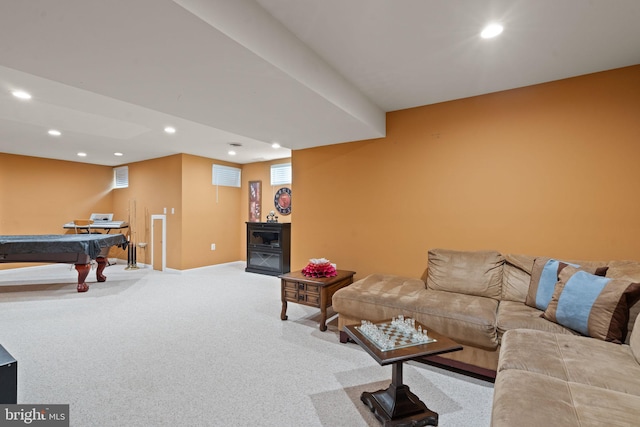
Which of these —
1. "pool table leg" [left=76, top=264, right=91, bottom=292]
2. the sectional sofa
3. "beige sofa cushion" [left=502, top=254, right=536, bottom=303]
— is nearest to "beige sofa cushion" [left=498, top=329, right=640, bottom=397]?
the sectional sofa

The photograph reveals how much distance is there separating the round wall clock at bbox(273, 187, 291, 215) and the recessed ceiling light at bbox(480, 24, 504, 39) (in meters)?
4.54

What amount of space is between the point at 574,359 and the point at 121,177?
8580 millimetres

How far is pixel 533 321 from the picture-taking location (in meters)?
2.06

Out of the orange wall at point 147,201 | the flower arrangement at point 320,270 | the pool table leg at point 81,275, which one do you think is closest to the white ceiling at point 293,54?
A: the flower arrangement at point 320,270

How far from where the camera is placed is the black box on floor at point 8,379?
140 cm

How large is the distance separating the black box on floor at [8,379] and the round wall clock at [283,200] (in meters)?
4.83

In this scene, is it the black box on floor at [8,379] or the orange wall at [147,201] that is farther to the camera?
the orange wall at [147,201]

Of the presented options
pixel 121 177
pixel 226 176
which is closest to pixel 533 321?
pixel 226 176

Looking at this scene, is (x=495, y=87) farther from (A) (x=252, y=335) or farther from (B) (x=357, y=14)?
(A) (x=252, y=335)

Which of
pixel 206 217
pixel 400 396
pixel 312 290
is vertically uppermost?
pixel 206 217

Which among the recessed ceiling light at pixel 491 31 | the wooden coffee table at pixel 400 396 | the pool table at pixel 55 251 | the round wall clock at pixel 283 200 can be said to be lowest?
the wooden coffee table at pixel 400 396

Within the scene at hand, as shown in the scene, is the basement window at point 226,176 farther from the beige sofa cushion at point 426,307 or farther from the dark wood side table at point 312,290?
the beige sofa cushion at point 426,307

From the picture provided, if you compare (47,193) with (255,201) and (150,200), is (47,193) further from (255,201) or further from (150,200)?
(255,201)

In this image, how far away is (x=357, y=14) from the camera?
5.97 ft
